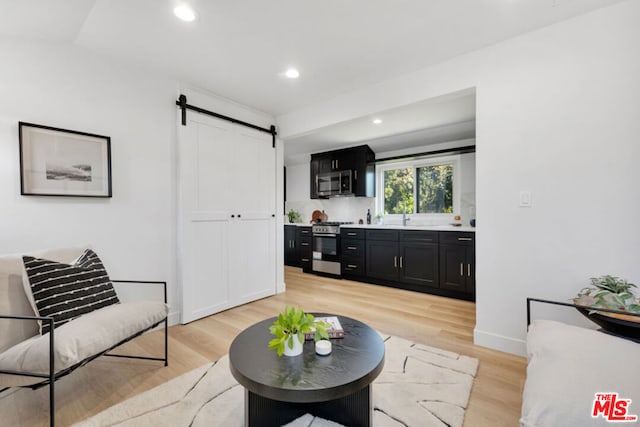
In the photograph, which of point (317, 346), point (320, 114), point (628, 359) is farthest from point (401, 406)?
point (320, 114)

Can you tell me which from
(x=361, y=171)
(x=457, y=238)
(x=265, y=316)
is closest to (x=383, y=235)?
(x=457, y=238)

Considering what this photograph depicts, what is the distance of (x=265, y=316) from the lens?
3.00m

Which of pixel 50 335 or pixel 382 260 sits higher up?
pixel 50 335

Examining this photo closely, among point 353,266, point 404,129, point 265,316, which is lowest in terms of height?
point 265,316

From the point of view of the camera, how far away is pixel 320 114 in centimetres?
334

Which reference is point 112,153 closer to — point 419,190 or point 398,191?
point 398,191

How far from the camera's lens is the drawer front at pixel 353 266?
14.8 ft

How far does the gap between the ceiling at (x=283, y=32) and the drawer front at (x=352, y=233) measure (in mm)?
2342

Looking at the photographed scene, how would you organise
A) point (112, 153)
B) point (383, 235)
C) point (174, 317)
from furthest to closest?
point (383, 235), point (174, 317), point (112, 153)

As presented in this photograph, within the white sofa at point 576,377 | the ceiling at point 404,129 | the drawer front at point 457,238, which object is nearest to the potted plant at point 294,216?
the ceiling at point 404,129

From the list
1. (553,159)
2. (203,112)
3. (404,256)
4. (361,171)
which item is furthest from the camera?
(361,171)

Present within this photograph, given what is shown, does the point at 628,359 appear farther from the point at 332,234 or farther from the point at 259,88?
the point at 332,234

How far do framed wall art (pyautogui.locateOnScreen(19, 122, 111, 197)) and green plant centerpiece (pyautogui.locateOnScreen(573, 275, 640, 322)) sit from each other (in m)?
3.35

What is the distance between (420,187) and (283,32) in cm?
343
